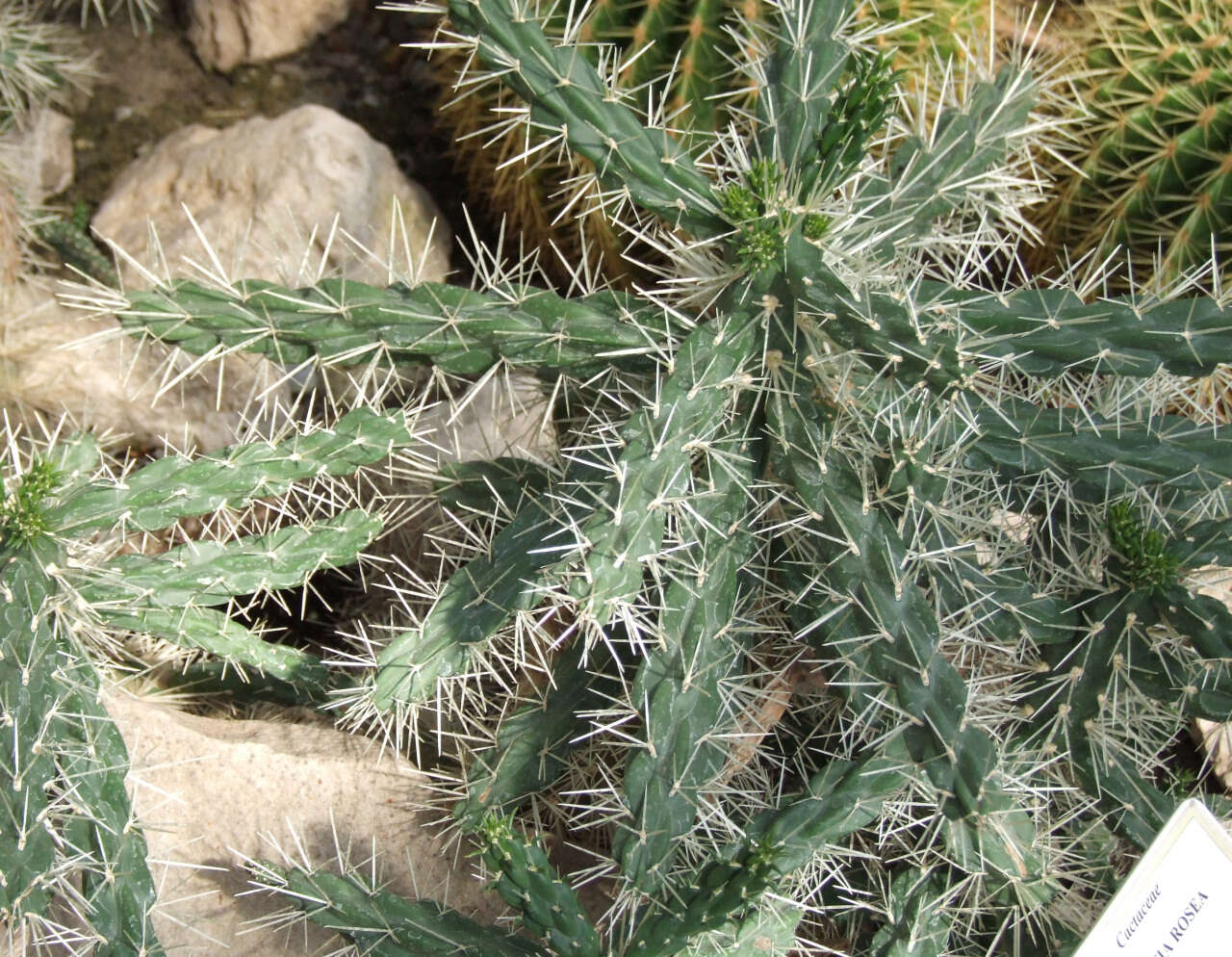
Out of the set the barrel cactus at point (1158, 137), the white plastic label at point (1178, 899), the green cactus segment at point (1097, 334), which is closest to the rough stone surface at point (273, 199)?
the green cactus segment at point (1097, 334)

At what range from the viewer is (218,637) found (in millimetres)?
2152

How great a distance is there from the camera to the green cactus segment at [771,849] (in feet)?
4.91

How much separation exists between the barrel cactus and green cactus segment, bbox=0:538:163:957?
2291 millimetres

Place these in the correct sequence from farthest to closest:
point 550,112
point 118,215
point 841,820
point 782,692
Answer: point 118,215
point 782,692
point 550,112
point 841,820

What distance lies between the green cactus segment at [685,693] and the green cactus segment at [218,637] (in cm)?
85

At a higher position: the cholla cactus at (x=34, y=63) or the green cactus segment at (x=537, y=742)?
the cholla cactus at (x=34, y=63)

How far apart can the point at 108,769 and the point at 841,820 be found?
1259 millimetres

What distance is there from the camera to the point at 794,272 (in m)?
1.81

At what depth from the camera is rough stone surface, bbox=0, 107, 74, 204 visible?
325 centimetres

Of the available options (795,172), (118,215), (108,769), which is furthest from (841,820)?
(118,215)

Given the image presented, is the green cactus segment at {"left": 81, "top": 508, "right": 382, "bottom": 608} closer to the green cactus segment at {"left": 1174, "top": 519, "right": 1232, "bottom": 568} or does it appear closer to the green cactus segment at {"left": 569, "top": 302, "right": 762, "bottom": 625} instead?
the green cactus segment at {"left": 569, "top": 302, "right": 762, "bottom": 625}

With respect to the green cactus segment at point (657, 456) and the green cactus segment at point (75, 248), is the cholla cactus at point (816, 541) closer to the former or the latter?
the green cactus segment at point (657, 456)

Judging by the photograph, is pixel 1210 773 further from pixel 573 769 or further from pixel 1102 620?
pixel 573 769

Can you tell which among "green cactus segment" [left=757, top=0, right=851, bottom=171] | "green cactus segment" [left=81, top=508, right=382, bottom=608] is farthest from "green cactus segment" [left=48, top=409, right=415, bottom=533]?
"green cactus segment" [left=757, top=0, right=851, bottom=171]
